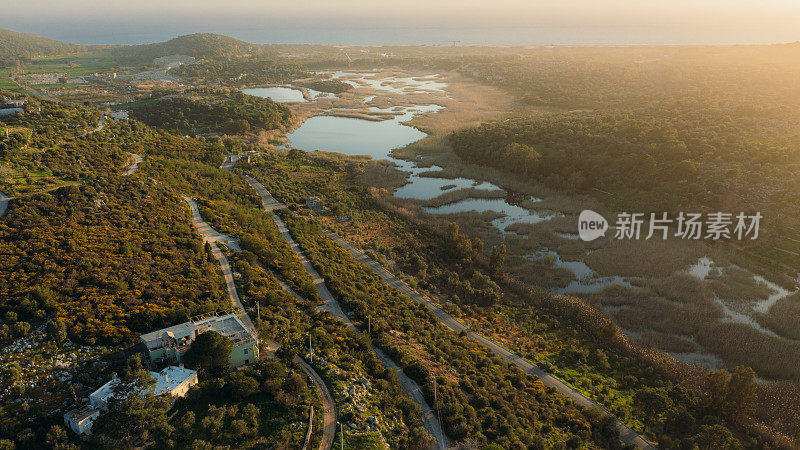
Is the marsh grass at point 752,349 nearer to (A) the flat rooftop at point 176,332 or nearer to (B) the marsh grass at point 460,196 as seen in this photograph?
(B) the marsh grass at point 460,196

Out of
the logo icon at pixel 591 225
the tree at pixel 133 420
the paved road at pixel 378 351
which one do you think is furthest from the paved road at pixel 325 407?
the logo icon at pixel 591 225

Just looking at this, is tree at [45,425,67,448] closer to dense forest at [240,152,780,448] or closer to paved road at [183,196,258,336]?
paved road at [183,196,258,336]

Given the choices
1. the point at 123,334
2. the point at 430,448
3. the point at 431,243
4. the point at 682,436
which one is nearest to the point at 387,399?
the point at 430,448

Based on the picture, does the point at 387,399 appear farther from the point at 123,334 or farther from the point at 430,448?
the point at 123,334

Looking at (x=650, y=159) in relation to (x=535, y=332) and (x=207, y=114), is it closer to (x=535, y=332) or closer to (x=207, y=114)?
(x=535, y=332)

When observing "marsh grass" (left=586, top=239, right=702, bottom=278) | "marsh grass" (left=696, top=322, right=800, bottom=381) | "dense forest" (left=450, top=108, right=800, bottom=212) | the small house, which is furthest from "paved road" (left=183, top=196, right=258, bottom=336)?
"dense forest" (left=450, top=108, right=800, bottom=212)

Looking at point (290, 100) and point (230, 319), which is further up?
point (290, 100)

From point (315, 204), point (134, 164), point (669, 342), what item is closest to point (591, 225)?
point (669, 342)
